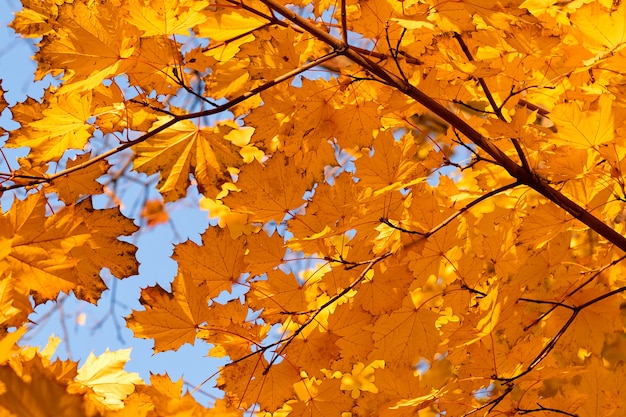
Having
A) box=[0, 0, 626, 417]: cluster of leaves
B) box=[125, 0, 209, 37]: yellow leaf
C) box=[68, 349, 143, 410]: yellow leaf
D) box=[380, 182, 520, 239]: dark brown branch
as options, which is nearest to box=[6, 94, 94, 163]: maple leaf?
box=[0, 0, 626, 417]: cluster of leaves

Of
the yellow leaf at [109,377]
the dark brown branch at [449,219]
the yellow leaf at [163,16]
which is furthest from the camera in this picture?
the yellow leaf at [109,377]

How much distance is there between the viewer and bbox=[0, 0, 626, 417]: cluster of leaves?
118cm

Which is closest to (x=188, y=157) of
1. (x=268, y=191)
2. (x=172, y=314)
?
(x=268, y=191)

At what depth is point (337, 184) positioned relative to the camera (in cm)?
146

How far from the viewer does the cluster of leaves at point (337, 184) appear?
1.18 meters

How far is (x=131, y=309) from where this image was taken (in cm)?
135

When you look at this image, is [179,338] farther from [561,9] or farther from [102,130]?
[561,9]

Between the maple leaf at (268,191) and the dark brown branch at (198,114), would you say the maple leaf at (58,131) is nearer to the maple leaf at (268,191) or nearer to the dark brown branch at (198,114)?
the dark brown branch at (198,114)

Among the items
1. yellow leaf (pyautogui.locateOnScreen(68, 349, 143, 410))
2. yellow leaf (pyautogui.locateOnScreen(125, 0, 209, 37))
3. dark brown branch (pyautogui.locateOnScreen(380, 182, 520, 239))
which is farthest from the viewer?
yellow leaf (pyautogui.locateOnScreen(68, 349, 143, 410))

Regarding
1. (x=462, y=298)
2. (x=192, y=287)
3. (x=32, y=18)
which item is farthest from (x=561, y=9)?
(x=32, y=18)

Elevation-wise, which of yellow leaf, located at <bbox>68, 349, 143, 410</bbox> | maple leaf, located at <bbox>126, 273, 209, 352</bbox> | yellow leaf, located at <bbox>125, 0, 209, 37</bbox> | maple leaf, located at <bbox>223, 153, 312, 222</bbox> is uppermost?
yellow leaf, located at <bbox>125, 0, 209, 37</bbox>

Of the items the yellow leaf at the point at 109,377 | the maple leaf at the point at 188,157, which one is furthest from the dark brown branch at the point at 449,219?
the yellow leaf at the point at 109,377

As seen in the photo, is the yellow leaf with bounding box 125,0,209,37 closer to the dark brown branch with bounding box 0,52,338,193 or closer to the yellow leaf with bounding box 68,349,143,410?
the dark brown branch with bounding box 0,52,338,193

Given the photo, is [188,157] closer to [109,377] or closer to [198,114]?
[198,114]
